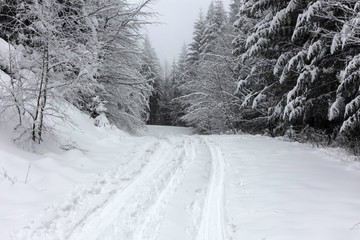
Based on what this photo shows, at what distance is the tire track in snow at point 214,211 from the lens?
4.00m

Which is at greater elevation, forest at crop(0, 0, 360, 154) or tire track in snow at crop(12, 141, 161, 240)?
forest at crop(0, 0, 360, 154)

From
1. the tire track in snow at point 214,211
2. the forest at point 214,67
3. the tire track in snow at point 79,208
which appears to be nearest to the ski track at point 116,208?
the tire track in snow at point 79,208

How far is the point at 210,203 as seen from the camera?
511 cm

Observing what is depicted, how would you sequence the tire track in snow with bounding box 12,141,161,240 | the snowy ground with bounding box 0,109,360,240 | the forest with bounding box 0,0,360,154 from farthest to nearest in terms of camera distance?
1. the forest with bounding box 0,0,360,154
2. the snowy ground with bounding box 0,109,360,240
3. the tire track in snow with bounding box 12,141,161,240

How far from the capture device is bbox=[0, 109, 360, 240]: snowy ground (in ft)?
12.9

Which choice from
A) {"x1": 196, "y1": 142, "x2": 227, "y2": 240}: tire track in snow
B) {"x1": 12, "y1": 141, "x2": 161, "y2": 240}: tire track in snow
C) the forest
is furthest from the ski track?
the forest

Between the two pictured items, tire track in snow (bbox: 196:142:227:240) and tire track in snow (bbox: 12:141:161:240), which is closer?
tire track in snow (bbox: 12:141:161:240)

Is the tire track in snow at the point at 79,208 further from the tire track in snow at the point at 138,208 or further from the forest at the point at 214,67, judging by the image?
the forest at the point at 214,67

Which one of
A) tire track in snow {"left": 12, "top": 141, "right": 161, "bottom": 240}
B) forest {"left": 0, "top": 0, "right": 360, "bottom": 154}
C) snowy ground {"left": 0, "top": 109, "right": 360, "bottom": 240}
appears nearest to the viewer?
tire track in snow {"left": 12, "top": 141, "right": 161, "bottom": 240}

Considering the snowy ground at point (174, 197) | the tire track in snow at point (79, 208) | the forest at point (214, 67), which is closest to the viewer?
the tire track in snow at point (79, 208)

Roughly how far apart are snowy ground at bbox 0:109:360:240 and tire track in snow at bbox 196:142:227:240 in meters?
0.01

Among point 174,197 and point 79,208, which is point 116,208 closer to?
point 79,208

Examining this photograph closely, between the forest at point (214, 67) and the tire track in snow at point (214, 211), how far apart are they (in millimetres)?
3654

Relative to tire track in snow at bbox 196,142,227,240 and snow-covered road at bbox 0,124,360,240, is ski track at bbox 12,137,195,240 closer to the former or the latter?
snow-covered road at bbox 0,124,360,240
